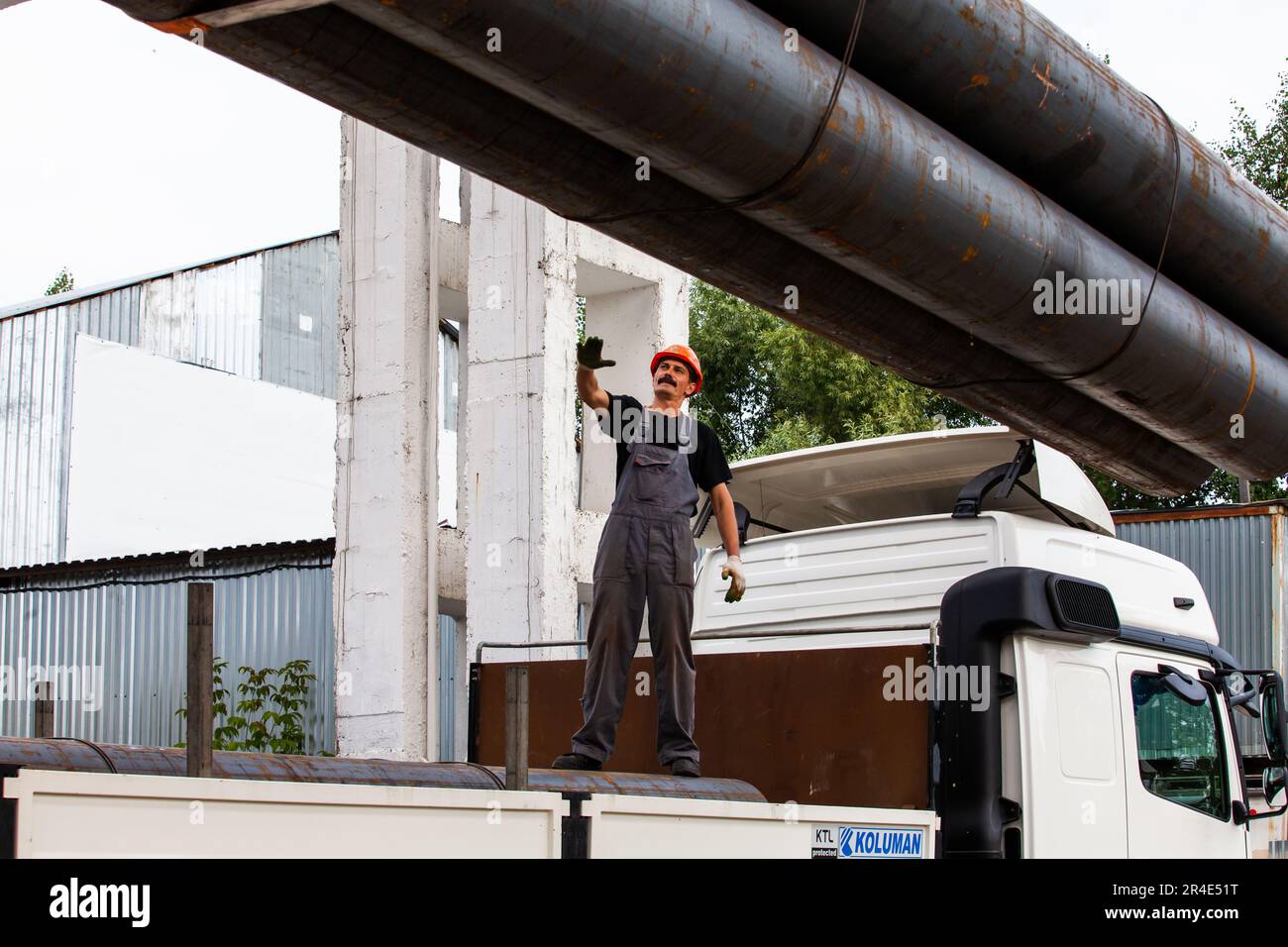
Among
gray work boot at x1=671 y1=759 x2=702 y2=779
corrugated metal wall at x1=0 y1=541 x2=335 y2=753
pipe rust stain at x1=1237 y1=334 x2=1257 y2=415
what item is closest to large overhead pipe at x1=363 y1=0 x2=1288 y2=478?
pipe rust stain at x1=1237 y1=334 x2=1257 y2=415

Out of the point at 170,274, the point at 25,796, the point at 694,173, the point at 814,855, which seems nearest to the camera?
the point at 25,796

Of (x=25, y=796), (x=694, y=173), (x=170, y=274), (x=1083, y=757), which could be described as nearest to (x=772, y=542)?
(x=1083, y=757)

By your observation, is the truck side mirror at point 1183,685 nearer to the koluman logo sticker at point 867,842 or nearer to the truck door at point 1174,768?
the truck door at point 1174,768

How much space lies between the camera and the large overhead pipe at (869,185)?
3320mm

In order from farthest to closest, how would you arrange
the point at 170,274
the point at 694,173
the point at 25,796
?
the point at 170,274, the point at 694,173, the point at 25,796

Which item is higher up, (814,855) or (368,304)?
(368,304)

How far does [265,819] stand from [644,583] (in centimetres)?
251

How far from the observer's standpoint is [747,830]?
432 cm

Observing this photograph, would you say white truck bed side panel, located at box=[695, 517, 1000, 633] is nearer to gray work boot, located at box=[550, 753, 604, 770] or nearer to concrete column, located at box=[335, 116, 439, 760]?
gray work boot, located at box=[550, 753, 604, 770]

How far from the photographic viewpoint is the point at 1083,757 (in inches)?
A: 227

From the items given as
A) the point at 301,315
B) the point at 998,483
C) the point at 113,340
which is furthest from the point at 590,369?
the point at 301,315

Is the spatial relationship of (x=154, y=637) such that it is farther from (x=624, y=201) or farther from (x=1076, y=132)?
(x=1076, y=132)
